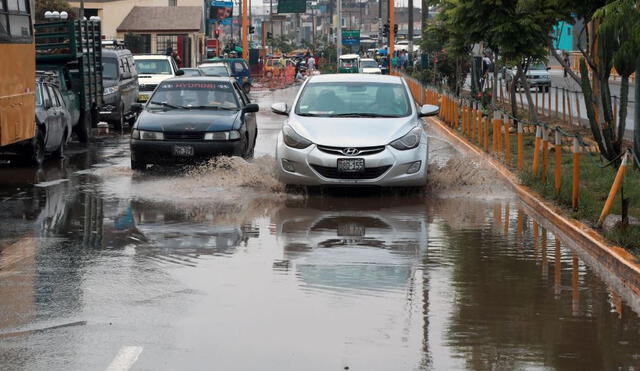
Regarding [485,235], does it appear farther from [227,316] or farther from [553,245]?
[227,316]

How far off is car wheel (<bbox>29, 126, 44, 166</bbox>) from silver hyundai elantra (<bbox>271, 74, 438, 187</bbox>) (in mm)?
4716

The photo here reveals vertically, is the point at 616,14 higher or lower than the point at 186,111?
higher

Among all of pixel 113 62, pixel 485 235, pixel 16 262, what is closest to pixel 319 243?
pixel 485 235

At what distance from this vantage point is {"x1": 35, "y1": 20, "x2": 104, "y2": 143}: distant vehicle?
25.7 meters

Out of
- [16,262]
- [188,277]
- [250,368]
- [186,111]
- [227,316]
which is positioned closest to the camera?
[250,368]

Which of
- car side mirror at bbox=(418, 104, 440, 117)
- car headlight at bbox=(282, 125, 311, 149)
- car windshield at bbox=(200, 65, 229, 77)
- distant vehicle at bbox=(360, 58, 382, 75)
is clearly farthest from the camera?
distant vehicle at bbox=(360, 58, 382, 75)

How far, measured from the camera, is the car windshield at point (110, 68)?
30.9 metres

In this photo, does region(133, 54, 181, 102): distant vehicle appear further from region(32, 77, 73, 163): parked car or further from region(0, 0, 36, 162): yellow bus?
region(0, 0, 36, 162): yellow bus

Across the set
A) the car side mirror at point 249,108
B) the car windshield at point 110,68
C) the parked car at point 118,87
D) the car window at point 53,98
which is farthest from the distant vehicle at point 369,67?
the car side mirror at point 249,108

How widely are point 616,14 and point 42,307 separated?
651 cm

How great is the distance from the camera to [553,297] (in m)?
9.35

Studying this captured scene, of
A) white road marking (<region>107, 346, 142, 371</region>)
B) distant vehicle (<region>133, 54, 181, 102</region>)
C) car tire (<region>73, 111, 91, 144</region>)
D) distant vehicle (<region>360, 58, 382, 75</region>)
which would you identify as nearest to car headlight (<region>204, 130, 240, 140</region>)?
car tire (<region>73, 111, 91, 144</region>)

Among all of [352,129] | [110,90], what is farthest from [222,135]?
[110,90]

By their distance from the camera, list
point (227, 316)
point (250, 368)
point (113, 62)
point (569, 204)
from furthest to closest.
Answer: point (113, 62), point (569, 204), point (227, 316), point (250, 368)
